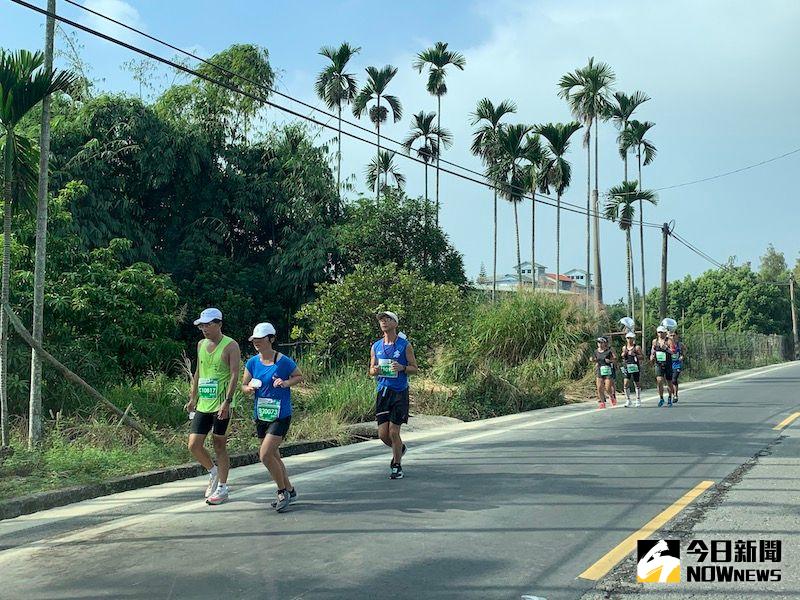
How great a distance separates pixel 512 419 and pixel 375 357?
764 centimetres

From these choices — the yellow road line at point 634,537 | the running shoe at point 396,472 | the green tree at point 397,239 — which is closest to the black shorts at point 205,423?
the running shoe at point 396,472

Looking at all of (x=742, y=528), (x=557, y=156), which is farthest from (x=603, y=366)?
(x=557, y=156)

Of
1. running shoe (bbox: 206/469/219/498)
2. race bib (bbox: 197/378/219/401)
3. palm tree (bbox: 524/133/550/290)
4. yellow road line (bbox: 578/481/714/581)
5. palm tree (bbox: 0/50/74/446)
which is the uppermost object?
palm tree (bbox: 524/133/550/290)

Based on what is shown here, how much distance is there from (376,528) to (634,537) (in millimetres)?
2016

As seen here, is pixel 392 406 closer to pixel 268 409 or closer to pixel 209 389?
pixel 268 409

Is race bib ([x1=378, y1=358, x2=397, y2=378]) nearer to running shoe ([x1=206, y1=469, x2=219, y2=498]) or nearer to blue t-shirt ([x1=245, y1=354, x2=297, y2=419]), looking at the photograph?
blue t-shirt ([x1=245, y1=354, x2=297, y2=419])

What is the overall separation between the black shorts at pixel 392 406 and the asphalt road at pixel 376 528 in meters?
0.67

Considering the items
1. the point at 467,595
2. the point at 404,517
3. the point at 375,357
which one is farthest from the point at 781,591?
the point at 375,357

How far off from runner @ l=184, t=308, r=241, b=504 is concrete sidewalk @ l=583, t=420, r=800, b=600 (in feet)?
12.4

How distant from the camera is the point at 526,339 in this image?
22.9 meters

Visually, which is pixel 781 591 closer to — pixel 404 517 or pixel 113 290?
pixel 404 517

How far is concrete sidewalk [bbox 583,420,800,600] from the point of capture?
16.1 feet

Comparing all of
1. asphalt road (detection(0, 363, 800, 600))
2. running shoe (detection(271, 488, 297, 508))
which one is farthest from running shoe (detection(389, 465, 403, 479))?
running shoe (detection(271, 488, 297, 508))

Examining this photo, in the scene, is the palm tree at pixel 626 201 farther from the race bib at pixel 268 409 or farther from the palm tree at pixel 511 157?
the race bib at pixel 268 409
